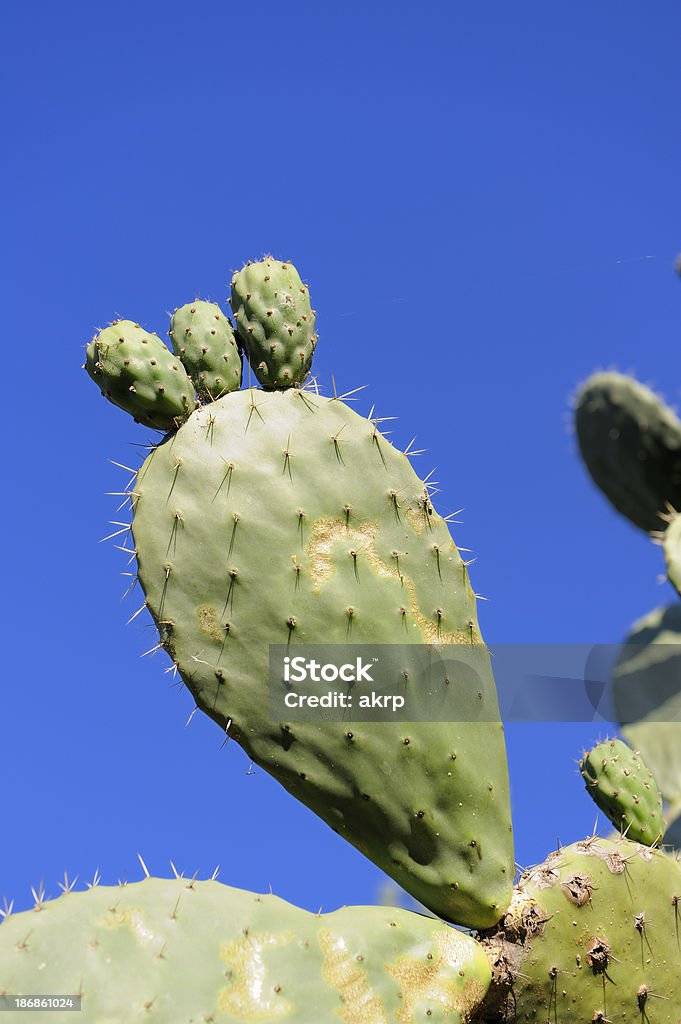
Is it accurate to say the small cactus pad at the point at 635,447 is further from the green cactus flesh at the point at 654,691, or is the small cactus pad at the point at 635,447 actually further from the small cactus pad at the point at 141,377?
the small cactus pad at the point at 141,377

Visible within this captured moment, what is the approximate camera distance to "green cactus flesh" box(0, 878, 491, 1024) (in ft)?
4.80

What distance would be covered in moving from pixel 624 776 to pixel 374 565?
64 cm

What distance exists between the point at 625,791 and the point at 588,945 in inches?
13.6

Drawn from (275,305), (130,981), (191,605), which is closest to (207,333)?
(275,305)

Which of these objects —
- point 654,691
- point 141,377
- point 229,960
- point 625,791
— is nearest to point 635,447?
point 654,691

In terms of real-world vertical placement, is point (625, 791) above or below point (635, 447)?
below

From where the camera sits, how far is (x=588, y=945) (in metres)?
1.74

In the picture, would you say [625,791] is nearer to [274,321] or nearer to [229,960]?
[229,960]

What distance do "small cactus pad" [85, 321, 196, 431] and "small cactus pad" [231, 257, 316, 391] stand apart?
156mm

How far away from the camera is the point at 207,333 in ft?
6.61

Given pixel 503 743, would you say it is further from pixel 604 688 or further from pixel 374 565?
pixel 604 688

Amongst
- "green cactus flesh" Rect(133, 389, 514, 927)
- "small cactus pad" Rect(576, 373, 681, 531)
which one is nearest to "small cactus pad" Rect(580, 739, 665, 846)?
"green cactus flesh" Rect(133, 389, 514, 927)

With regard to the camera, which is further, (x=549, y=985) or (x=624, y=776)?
(x=624, y=776)

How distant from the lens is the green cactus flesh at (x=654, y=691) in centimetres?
Answer: 262
